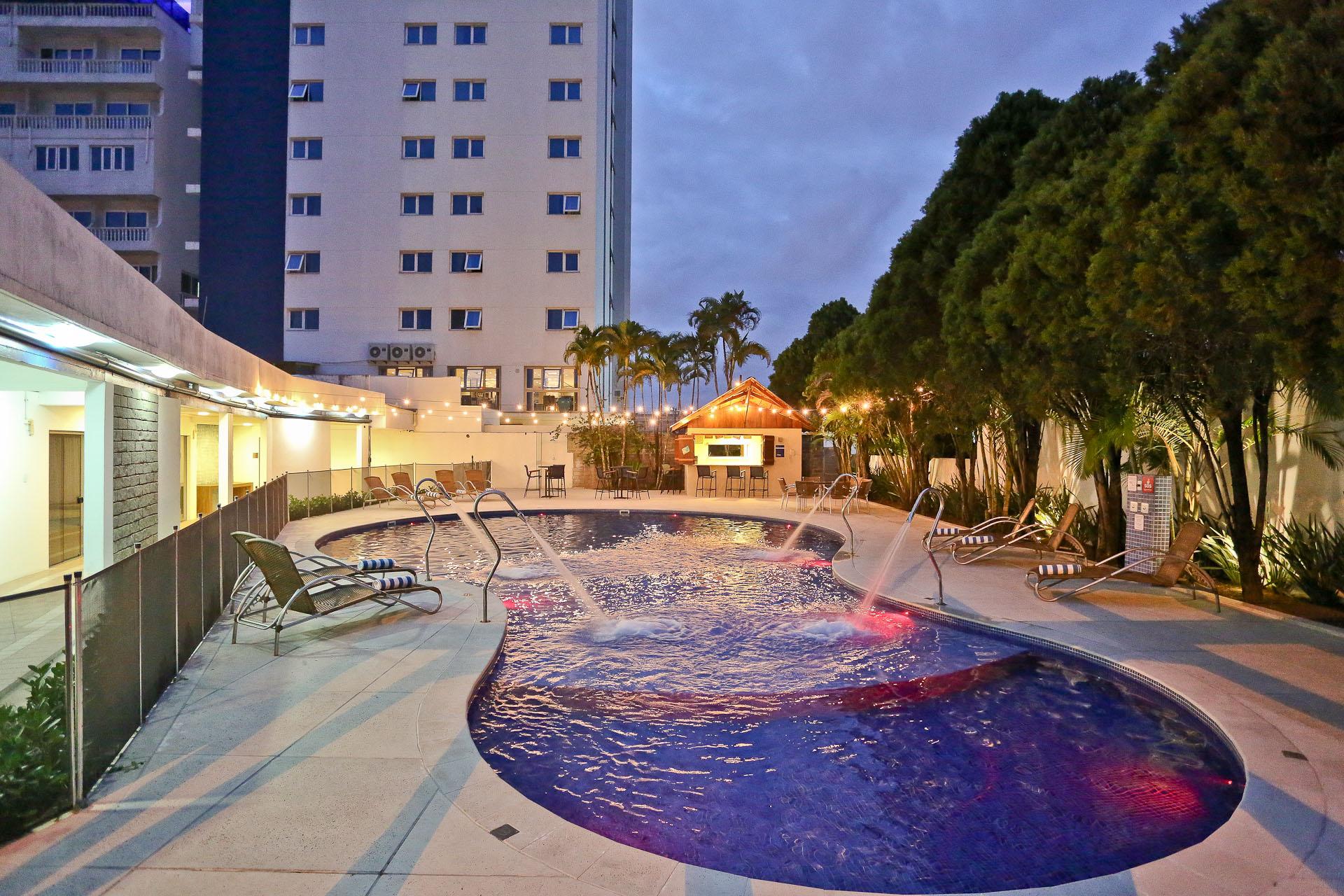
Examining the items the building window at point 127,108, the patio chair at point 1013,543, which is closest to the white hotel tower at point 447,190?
the building window at point 127,108

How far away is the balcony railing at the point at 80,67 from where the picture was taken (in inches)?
1296

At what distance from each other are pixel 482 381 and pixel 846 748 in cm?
3067

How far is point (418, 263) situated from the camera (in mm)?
33906

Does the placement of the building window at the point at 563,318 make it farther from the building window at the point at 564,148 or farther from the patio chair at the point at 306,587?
the patio chair at the point at 306,587

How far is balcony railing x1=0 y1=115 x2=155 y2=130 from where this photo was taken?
32.7m

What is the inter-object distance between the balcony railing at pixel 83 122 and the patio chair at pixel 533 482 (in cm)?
2445

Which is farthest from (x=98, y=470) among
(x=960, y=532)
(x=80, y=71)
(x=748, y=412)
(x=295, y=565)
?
(x=80, y=71)

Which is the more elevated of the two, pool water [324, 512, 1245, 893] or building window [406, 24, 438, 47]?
building window [406, 24, 438, 47]

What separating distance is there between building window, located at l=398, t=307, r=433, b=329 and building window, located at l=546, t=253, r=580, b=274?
19.0 ft

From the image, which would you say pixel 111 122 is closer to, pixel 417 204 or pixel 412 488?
pixel 417 204

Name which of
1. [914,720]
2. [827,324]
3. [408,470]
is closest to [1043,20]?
[827,324]

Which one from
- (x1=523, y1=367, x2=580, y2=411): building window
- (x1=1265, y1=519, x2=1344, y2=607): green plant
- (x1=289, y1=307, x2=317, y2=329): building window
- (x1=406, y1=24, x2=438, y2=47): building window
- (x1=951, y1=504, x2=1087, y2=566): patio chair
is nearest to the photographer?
(x1=1265, y1=519, x2=1344, y2=607): green plant

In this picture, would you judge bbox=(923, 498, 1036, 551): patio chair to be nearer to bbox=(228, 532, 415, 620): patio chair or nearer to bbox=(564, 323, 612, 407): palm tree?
bbox=(228, 532, 415, 620): patio chair

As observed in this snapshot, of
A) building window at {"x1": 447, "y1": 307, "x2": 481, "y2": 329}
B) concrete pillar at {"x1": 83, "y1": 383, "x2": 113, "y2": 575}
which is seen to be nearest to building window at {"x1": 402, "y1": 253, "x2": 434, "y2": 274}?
building window at {"x1": 447, "y1": 307, "x2": 481, "y2": 329}
